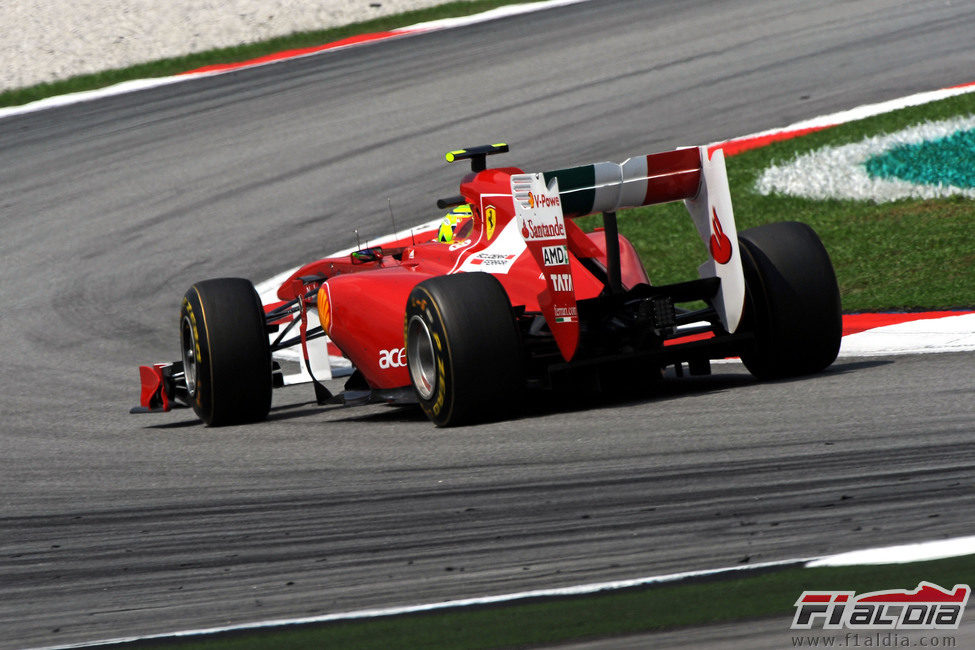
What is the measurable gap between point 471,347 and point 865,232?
523 centimetres

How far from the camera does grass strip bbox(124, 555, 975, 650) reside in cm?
343

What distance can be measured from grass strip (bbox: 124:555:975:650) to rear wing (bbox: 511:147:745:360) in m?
3.03

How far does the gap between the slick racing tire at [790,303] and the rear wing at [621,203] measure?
183 millimetres

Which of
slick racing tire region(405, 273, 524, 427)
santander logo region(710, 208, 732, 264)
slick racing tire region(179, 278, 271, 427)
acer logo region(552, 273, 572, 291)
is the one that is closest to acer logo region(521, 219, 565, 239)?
acer logo region(552, 273, 572, 291)

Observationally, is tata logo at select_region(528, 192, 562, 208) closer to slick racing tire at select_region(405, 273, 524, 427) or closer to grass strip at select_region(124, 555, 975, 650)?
slick racing tire at select_region(405, 273, 524, 427)

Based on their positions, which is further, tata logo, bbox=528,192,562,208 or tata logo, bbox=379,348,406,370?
tata logo, bbox=379,348,406,370

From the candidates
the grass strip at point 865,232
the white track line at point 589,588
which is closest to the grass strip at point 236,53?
the grass strip at point 865,232

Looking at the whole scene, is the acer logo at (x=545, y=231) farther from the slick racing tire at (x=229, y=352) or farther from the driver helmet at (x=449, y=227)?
the slick racing tire at (x=229, y=352)

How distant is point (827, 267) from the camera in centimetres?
712

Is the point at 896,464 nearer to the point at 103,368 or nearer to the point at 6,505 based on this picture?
the point at 6,505

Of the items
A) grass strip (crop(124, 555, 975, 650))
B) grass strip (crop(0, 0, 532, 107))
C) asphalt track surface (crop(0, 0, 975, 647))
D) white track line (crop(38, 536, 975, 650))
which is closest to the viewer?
grass strip (crop(124, 555, 975, 650))

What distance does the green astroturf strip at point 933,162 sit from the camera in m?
11.6

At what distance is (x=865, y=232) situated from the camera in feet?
35.6

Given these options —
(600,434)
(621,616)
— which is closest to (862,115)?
(600,434)
